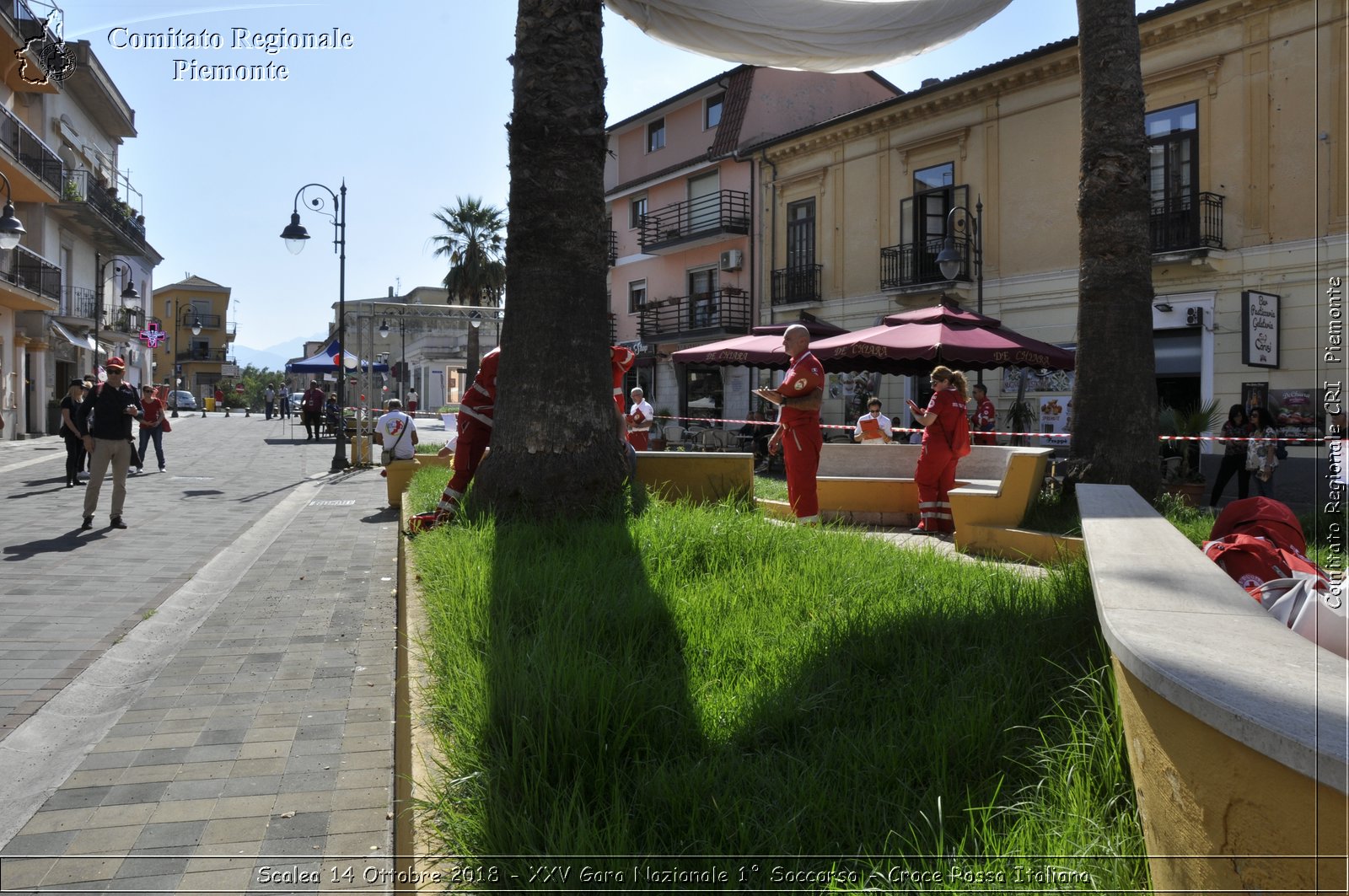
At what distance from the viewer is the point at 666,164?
33.8 metres

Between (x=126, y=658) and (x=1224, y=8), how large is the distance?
1911cm

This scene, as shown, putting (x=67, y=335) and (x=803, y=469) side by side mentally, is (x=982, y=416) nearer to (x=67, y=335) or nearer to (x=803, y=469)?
(x=803, y=469)

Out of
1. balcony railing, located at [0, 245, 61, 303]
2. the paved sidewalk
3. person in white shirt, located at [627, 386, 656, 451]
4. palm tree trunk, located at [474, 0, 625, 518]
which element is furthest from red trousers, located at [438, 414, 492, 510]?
balcony railing, located at [0, 245, 61, 303]

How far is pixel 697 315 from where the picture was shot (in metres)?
31.6

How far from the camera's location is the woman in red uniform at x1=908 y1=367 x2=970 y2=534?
868 cm

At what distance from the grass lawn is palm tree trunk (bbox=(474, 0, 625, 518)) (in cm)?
174

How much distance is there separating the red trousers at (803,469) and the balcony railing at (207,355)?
9149cm

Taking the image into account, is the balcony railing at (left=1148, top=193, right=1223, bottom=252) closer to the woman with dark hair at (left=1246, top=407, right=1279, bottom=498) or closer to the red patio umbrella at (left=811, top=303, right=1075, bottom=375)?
the red patio umbrella at (left=811, top=303, right=1075, bottom=375)

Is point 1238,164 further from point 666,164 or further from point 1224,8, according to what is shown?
point 666,164

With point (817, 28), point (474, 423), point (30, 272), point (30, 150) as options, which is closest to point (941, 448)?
point (817, 28)

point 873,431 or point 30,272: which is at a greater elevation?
point 30,272

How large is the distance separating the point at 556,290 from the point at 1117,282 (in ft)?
14.9

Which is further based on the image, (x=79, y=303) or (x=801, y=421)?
(x=79, y=303)

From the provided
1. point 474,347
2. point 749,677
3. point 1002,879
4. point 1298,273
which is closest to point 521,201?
point 749,677
